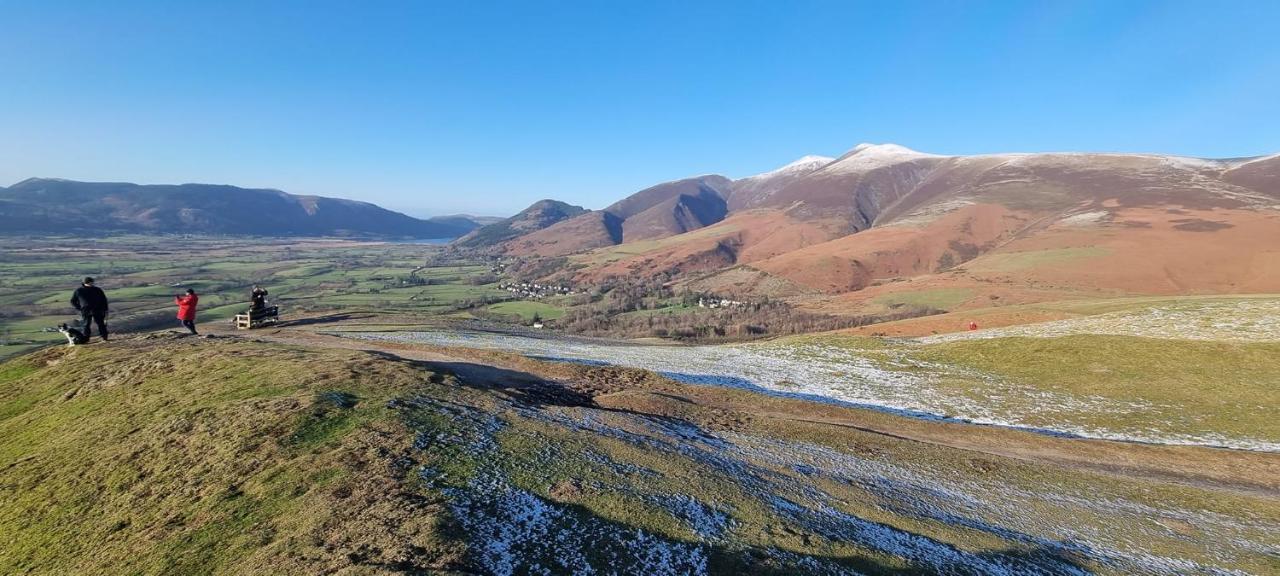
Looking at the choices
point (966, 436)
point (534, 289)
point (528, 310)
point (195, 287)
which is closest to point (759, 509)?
point (966, 436)

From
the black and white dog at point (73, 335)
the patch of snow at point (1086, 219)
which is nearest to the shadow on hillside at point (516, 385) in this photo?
the black and white dog at point (73, 335)

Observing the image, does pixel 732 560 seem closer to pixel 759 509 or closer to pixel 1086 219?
pixel 759 509

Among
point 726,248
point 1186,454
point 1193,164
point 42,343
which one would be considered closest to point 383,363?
point 1186,454

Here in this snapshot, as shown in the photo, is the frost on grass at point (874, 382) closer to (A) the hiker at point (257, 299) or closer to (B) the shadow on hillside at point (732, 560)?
(A) the hiker at point (257, 299)

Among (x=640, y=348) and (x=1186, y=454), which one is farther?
(x=640, y=348)

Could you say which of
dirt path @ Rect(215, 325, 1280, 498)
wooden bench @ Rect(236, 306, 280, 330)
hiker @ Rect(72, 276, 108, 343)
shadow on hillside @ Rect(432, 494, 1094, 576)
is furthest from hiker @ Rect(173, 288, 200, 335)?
shadow on hillside @ Rect(432, 494, 1094, 576)

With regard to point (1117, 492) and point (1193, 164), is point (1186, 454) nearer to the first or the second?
point (1117, 492)

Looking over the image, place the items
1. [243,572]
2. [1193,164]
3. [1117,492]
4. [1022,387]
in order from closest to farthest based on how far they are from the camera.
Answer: [243,572]
[1117,492]
[1022,387]
[1193,164]
